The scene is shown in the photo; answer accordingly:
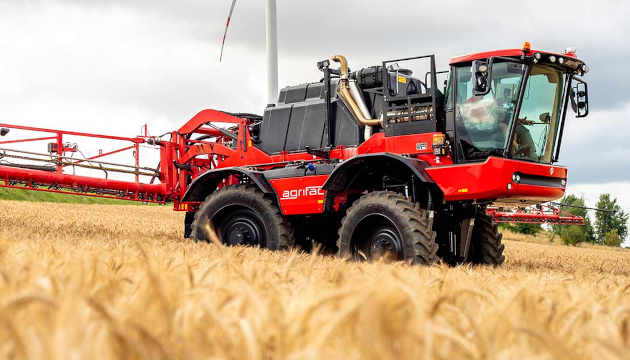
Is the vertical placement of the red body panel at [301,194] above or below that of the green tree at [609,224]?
above

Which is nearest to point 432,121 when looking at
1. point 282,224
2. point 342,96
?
point 342,96

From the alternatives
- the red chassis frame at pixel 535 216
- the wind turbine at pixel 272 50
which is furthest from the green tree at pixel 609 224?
the wind turbine at pixel 272 50

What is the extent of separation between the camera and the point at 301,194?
31.4ft

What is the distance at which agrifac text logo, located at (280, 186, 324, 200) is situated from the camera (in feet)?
30.8

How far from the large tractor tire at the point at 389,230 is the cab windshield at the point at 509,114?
112 cm

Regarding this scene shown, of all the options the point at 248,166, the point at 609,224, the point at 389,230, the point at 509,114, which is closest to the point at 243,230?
the point at 248,166

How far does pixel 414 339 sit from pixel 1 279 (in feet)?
5.08

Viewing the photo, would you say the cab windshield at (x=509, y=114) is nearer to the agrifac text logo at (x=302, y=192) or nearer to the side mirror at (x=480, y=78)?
the side mirror at (x=480, y=78)

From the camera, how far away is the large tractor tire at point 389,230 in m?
7.86

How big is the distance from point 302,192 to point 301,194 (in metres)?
0.03

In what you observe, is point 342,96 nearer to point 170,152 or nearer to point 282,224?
point 282,224

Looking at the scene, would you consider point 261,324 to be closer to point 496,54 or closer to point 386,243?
point 386,243

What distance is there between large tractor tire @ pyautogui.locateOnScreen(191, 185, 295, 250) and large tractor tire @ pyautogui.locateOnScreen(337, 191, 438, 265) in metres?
1.41

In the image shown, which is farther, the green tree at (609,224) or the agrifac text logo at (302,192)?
the green tree at (609,224)
